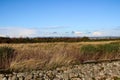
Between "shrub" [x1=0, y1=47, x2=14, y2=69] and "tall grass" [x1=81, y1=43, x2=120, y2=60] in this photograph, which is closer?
"shrub" [x1=0, y1=47, x2=14, y2=69]

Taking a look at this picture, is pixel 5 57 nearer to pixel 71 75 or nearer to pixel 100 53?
pixel 71 75

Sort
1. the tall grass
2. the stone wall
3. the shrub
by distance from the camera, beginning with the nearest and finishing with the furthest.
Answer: the stone wall → the shrub → the tall grass

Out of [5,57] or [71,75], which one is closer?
[71,75]

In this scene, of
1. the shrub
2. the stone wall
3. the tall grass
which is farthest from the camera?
the tall grass

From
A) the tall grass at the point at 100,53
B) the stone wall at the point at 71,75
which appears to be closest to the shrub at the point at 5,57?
the stone wall at the point at 71,75

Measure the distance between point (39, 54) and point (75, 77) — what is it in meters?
6.20

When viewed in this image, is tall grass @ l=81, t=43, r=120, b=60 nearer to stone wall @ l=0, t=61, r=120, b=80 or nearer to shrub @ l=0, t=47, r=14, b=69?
shrub @ l=0, t=47, r=14, b=69

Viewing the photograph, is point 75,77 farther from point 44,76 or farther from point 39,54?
point 39,54

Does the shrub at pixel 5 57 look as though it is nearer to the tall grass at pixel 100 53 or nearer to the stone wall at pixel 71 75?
the stone wall at pixel 71 75

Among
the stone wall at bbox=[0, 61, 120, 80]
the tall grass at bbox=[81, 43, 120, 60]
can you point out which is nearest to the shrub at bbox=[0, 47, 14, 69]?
the stone wall at bbox=[0, 61, 120, 80]

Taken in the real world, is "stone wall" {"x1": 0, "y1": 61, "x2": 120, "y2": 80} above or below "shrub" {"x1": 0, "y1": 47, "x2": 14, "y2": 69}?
below

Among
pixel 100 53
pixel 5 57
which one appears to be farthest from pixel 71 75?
pixel 100 53

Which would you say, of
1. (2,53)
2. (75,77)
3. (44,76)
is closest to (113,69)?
(75,77)

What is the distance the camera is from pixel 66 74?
1269 cm
